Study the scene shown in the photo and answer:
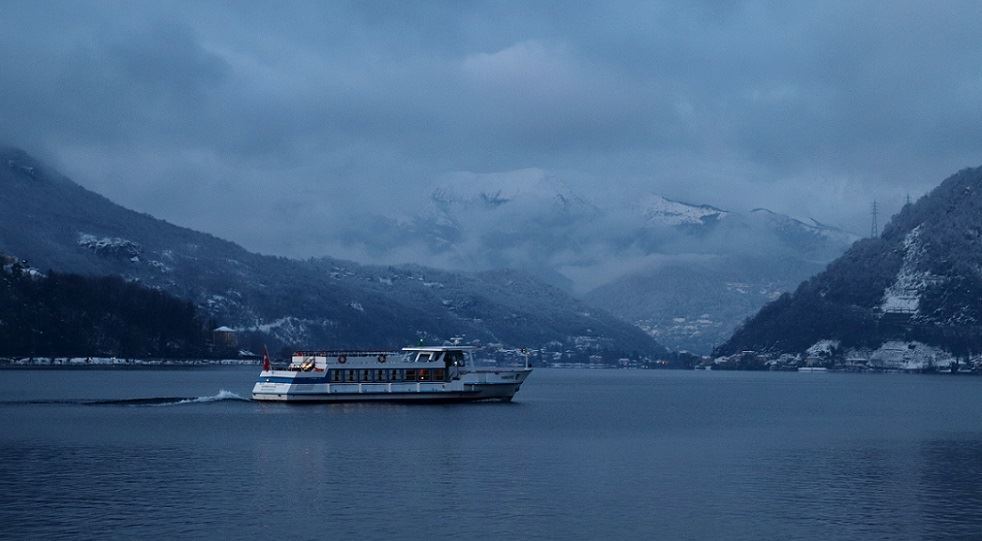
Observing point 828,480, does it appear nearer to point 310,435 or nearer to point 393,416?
point 310,435

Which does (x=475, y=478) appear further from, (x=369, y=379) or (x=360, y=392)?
(x=369, y=379)

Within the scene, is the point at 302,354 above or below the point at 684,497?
above

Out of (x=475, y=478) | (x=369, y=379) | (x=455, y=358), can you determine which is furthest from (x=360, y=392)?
(x=475, y=478)

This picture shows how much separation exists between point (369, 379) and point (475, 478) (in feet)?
295

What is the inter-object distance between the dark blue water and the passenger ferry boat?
22465mm

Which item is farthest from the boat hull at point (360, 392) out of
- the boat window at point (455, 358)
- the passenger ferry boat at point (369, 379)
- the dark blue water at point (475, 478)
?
the dark blue water at point (475, 478)

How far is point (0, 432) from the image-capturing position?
13638cm

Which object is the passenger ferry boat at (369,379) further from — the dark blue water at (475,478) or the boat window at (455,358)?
the dark blue water at (475,478)

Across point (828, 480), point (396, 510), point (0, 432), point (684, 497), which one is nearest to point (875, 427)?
point (828, 480)

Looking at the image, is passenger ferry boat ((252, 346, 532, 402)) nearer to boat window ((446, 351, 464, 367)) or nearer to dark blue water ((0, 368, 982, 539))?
boat window ((446, 351, 464, 367))

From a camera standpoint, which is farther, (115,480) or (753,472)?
(753,472)

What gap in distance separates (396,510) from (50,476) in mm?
31973

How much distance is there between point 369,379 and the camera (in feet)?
622

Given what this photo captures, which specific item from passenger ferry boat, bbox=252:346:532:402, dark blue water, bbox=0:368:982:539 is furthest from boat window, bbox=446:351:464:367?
dark blue water, bbox=0:368:982:539
